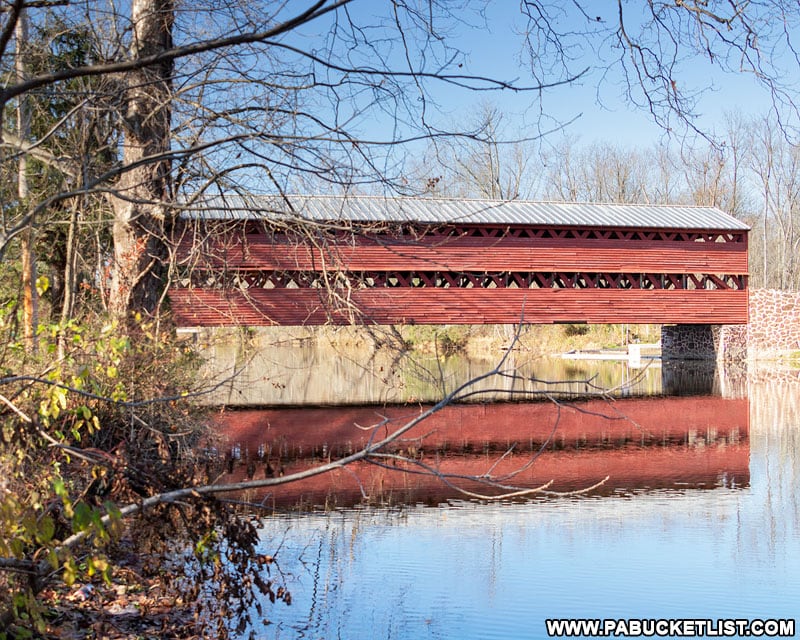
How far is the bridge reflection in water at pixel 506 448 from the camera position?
22.9 feet

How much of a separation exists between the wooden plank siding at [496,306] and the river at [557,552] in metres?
6.79

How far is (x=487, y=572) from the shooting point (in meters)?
4.71

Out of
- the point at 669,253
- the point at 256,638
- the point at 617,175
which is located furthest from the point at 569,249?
the point at 617,175

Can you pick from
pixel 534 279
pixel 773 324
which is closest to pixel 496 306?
pixel 534 279

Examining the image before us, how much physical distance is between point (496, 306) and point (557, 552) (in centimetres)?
1145

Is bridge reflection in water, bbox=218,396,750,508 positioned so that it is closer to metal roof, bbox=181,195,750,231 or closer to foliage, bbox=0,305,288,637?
foliage, bbox=0,305,288,637

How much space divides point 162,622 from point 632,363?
63.3 ft

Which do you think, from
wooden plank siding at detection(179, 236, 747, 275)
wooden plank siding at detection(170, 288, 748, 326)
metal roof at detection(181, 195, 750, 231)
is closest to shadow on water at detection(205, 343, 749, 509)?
wooden plank siding at detection(170, 288, 748, 326)

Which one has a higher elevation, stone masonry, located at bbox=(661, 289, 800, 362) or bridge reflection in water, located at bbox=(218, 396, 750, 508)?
stone masonry, located at bbox=(661, 289, 800, 362)

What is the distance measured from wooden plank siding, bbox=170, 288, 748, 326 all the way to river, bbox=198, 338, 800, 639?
22.3 feet

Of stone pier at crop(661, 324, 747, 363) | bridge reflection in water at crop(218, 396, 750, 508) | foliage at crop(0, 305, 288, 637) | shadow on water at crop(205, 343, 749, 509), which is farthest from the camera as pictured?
stone pier at crop(661, 324, 747, 363)

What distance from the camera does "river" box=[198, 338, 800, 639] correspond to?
13.5ft

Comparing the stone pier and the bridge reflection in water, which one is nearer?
the bridge reflection in water

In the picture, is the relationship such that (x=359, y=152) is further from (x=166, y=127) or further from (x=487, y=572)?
(x=487, y=572)
